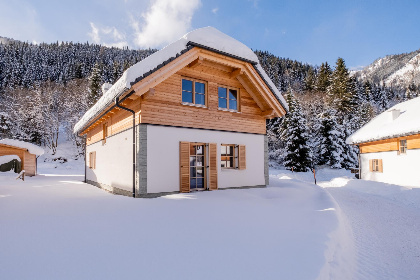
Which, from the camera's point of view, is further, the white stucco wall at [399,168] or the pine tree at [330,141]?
the pine tree at [330,141]

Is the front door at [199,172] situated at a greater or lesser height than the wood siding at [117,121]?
lesser

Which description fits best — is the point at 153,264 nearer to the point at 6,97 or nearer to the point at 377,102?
the point at 6,97

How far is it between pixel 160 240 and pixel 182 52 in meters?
6.75

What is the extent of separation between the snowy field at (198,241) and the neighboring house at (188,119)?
1.95 m

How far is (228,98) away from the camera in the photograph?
36.6 feet

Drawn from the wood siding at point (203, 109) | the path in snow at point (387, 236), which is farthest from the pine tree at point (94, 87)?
the path in snow at point (387, 236)

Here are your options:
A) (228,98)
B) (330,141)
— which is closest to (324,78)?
(330,141)

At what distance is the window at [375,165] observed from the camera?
1728 centimetres

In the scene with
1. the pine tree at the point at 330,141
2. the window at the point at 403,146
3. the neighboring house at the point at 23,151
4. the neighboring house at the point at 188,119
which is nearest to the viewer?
the neighboring house at the point at 188,119

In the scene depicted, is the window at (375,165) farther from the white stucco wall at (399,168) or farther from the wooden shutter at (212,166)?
the wooden shutter at (212,166)

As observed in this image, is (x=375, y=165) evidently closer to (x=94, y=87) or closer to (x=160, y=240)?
(x=160, y=240)

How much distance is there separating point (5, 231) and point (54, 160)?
3297cm

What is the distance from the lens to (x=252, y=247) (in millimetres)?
4020

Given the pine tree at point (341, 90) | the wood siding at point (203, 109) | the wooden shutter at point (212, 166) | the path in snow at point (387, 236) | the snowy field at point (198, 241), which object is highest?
the pine tree at point (341, 90)
